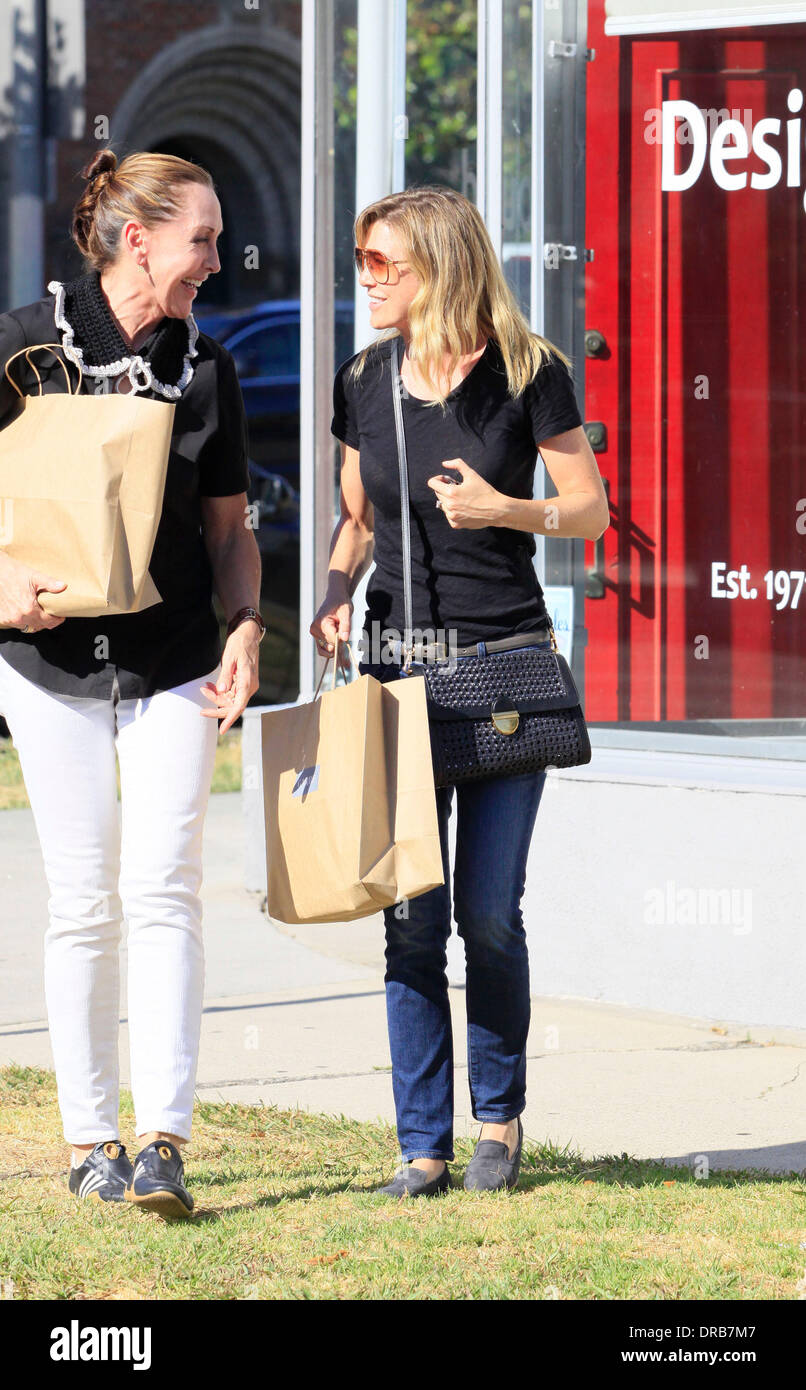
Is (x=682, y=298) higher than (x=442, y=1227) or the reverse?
higher

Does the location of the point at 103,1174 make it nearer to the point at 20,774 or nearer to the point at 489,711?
the point at 489,711

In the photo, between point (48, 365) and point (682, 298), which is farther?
point (682, 298)

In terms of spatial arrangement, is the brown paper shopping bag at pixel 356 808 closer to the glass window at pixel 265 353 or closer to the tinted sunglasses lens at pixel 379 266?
the tinted sunglasses lens at pixel 379 266

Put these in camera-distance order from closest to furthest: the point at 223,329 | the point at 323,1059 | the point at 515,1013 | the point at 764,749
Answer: the point at 515,1013 → the point at 323,1059 → the point at 764,749 → the point at 223,329

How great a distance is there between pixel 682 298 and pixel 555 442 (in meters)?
2.56

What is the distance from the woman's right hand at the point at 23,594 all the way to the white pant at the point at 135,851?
19cm

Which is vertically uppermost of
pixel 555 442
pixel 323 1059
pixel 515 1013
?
pixel 555 442

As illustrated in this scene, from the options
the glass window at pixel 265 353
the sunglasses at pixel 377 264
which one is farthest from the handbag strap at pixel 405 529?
the glass window at pixel 265 353

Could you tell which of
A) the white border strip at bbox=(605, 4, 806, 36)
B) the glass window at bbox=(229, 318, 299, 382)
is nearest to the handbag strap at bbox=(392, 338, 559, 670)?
the white border strip at bbox=(605, 4, 806, 36)

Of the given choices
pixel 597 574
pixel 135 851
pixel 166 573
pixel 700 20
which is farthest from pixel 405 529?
pixel 700 20

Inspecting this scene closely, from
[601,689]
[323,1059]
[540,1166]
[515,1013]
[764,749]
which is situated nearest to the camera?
[515,1013]
